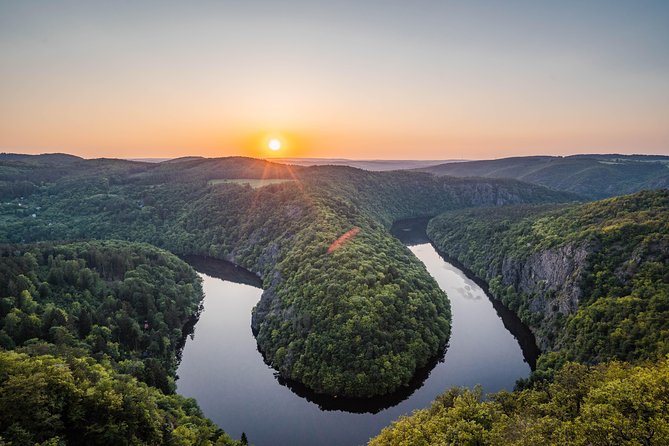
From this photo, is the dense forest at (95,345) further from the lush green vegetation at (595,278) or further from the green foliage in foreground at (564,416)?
the lush green vegetation at (595,278)

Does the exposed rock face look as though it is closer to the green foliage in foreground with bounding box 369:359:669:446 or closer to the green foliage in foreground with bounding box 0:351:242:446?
the green foliage in foreground with bounding box 369:359:669:446

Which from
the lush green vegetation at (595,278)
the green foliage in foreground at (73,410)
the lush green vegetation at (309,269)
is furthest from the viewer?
the lush green vegetation at (309,269)

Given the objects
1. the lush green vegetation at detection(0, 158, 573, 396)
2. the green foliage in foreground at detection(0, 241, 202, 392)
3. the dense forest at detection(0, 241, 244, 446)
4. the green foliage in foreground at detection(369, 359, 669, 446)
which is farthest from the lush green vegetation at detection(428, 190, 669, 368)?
the green foliage in foreground at detection(0, 241, 202, 392)

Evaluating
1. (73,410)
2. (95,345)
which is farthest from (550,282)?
(95,345)

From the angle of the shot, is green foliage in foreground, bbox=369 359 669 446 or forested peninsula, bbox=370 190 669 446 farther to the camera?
forested peninsula, bbox=370 190 669 446

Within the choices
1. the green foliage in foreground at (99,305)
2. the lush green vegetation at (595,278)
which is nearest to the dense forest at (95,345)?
the green foliage in foreground at (99,305)

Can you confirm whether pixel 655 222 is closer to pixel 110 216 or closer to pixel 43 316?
pixel 43 316

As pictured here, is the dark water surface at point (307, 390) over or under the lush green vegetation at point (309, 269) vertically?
under
